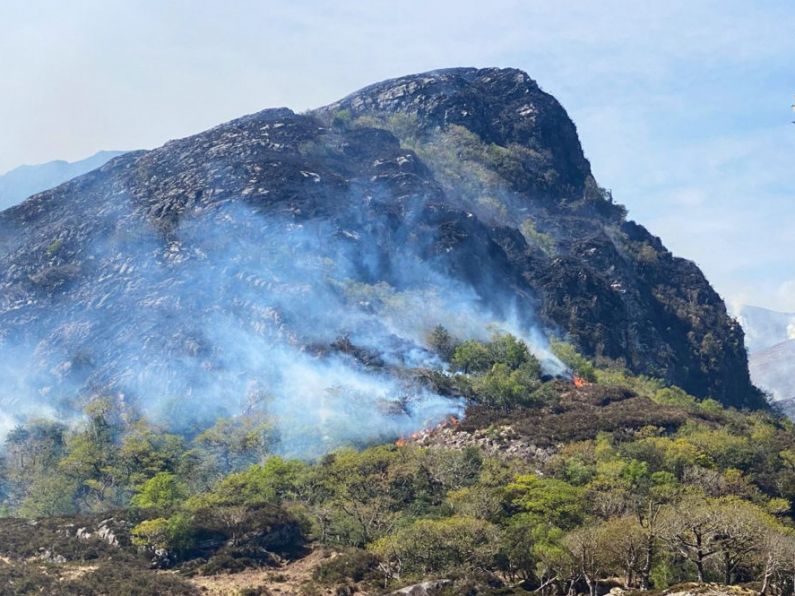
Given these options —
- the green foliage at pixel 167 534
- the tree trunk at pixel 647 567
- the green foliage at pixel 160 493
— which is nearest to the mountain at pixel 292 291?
the green foliage at pixel 160 493

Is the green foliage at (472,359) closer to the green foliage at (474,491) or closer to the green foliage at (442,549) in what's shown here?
the green foliage at (474,491)

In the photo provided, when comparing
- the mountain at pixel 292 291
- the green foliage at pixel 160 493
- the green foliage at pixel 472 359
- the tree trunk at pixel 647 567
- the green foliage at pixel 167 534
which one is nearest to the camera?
the tree trunk at pixel 647 567

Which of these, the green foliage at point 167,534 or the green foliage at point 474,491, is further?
Answer: the green foliage at point 167,534

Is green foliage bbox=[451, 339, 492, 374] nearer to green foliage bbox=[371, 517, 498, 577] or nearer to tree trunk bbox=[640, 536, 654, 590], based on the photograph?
green foliage bbox=[371, 517, 498, 577]

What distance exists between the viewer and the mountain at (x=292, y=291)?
135m

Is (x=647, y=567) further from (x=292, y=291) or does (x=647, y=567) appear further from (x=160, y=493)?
(x=292, y=291)

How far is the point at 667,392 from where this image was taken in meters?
146

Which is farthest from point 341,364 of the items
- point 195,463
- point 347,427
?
point 195,463

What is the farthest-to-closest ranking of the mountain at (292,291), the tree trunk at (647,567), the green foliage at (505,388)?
the mountain at (292,291) < the green foliage at (505,388) < the tree trunk at (647,567)

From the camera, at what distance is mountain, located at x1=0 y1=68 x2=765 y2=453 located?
135m

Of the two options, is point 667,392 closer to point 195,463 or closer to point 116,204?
point 195,463

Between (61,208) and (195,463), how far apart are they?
272 feet

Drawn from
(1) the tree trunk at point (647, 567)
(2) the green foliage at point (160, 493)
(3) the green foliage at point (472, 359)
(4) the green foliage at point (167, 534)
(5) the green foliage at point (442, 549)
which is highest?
(3) the green foliage at point (472, 359)

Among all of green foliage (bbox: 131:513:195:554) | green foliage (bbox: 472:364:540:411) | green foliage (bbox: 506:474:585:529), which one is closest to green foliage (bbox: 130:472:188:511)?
green foliage (bbox: 131:513:195:554)
